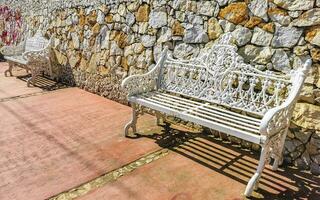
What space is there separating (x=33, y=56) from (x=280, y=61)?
16.2 feet

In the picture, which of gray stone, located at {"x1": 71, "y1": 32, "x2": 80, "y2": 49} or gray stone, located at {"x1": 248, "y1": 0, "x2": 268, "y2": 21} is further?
gray stone, located at {"x1": 71, "y1": 32, "x2": 80, "y2": 49}

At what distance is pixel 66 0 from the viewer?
20.3 ft

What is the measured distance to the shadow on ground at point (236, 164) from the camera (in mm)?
2850

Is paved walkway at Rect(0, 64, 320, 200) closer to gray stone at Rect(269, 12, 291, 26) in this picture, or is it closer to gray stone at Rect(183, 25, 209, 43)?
gray stone at Rect(183, 25, 209, 43)

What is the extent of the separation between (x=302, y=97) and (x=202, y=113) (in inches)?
39.9

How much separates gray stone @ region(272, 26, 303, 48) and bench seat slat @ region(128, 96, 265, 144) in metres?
1.05

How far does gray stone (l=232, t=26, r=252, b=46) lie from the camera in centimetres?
342

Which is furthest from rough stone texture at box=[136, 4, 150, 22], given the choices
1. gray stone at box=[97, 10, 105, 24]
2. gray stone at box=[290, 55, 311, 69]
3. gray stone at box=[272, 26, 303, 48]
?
gray stone at box=[290, 55, 311, 69]

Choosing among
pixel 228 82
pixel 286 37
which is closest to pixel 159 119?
pixel 228 82

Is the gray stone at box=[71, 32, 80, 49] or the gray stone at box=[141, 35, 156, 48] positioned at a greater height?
the gray stone at box=[141, 35, 156, 48]

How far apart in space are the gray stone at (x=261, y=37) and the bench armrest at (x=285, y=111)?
52 centimetres

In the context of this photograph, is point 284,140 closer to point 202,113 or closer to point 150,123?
point 202,113

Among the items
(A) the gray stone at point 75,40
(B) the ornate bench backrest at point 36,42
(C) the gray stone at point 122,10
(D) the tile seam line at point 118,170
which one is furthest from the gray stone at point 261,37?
(B) the ornate bench backrest at point 36,42

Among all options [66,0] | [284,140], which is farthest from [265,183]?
[66,0]
